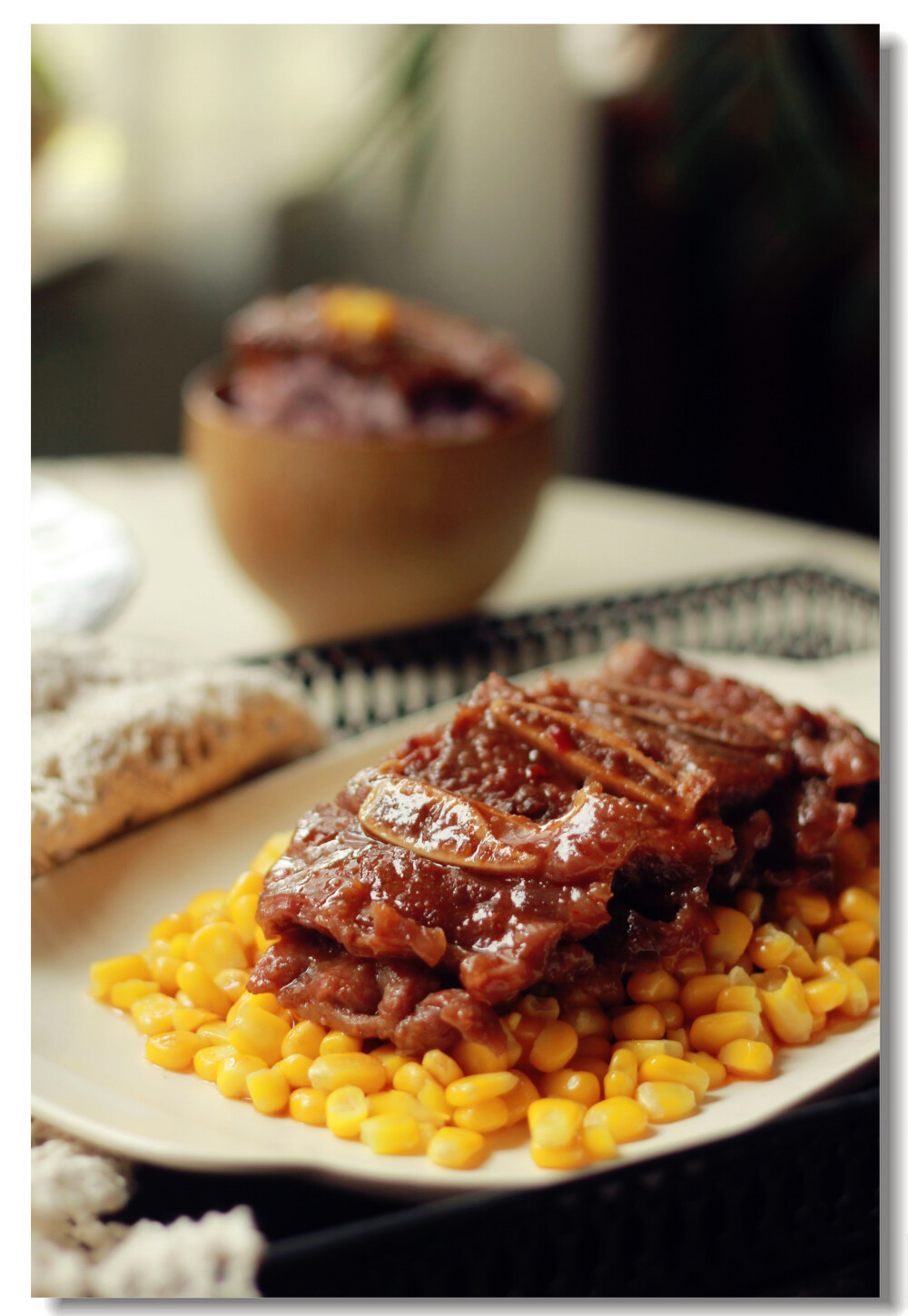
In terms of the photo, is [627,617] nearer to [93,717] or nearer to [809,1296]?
[93,717]

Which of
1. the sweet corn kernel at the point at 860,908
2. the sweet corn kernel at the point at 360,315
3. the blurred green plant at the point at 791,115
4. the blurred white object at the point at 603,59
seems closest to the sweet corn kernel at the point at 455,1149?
the sweet corn kernel at the point at 860,908

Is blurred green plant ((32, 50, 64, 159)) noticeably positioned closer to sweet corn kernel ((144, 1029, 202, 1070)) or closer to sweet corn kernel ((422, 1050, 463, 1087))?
sweet corn kernel ((144, 1029, 202, 1070))

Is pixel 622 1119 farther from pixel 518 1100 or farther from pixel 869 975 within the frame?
pixel 869 975

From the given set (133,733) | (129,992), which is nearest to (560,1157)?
(129,992)

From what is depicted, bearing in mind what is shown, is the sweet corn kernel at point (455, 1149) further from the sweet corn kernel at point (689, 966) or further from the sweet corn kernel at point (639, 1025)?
the sweet corn kernel at point (689, 966)

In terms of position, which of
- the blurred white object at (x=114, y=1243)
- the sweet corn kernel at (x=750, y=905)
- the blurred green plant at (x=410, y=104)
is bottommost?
the blurred white object at (x=114, y=1243)

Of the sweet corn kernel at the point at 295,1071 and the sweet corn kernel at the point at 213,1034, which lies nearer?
the sweet corn kernel at the point at 295,1071

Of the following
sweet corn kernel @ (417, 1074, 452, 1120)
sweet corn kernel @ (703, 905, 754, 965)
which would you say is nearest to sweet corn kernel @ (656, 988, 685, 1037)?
sweet corn kernel @ (703, 905, 754, 965)
